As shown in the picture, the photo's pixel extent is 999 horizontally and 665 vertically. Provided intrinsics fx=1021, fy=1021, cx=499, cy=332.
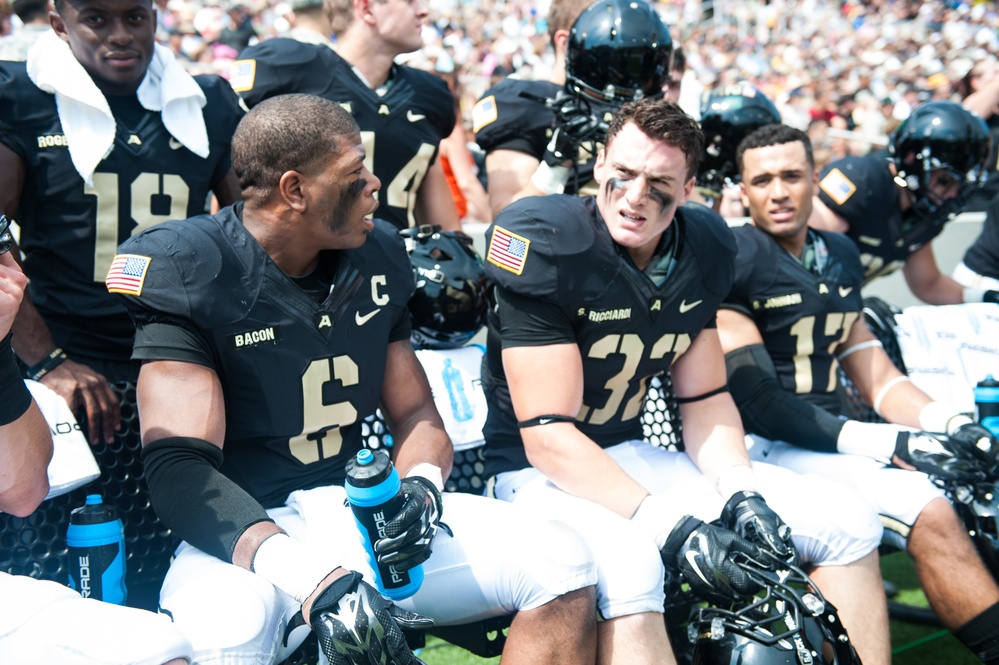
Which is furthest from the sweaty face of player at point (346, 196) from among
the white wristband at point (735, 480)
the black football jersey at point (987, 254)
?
the black football jersey at point (987, 254)

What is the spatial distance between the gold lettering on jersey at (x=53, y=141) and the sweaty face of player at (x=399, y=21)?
1206 mm

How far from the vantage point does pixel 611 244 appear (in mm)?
2830

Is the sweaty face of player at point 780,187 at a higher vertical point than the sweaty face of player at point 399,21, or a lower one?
lower

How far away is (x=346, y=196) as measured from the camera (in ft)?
8.21

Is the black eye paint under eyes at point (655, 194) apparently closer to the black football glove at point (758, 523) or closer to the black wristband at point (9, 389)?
the black football glove at point (758, 523)

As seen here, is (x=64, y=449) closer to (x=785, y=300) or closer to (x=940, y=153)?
(x=785, y=300)

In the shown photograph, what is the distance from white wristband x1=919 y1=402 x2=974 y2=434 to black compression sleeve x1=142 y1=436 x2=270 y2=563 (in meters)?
2.27

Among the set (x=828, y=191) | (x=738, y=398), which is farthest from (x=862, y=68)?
(x=738, y=398)

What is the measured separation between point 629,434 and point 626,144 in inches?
34.1

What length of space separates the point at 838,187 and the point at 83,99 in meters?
2.93

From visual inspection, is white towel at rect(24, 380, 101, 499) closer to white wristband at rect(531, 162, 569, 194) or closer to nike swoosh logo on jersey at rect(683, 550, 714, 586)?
nike swoosh logo on jersey at rect(683, 550, 714, 586)

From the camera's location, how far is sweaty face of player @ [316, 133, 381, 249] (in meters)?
2.48

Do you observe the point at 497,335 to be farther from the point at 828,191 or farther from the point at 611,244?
the point at 828,191

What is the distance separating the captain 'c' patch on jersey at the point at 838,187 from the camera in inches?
166
